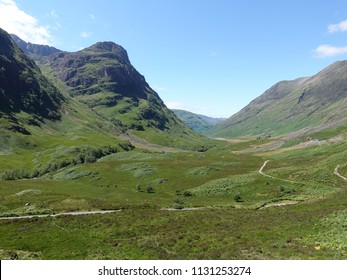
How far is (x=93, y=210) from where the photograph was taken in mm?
71312

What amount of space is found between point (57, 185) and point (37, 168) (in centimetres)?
5799

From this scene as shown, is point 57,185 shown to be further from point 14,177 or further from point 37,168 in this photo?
point 37,168

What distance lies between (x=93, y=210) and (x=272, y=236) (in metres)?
41.3

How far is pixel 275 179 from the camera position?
327 ft

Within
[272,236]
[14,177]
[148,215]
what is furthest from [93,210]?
[14,177]

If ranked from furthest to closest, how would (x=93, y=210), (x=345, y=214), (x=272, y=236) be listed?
(x=93, y=210)
(x=345, y=214)
(x=272, y=236)

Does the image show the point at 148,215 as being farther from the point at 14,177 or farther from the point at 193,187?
the point at 14,177

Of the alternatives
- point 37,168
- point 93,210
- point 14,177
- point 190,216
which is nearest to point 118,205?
point 93,210

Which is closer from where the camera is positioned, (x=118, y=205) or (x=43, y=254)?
(x=43, y=254)
